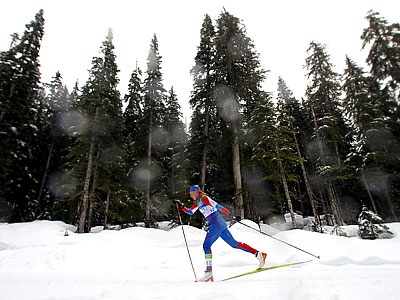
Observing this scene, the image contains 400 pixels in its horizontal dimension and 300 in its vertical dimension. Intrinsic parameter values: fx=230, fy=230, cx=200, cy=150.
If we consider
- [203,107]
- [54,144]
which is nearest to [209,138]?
[203,107]

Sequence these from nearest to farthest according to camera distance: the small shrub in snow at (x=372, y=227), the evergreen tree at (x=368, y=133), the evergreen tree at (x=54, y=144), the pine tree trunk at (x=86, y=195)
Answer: the small shrub in snow at (x=372, y=227) → the pine tree trunk at (x=86, y=195) → the evergreen tree at (x=368, y=133) → the evergreen tree at (x=54, y=144)

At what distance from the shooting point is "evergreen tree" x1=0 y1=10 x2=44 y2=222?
746 inches

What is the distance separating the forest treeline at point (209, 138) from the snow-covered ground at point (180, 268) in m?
5.52

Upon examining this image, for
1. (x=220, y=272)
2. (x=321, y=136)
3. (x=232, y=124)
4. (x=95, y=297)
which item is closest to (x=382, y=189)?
(x=321, y=136)

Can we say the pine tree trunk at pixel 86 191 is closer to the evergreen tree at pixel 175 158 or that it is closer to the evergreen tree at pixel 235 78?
the evergreen tree at pixel 175 158

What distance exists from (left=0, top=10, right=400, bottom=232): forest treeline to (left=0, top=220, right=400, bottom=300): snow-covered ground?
18.1 ft

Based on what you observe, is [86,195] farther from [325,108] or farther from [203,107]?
[325,108]

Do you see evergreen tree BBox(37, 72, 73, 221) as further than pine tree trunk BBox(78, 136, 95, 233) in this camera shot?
Yes

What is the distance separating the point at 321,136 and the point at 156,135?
15.2 m

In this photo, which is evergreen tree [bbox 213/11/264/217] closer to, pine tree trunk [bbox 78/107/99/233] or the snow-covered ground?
the snow-covered ground

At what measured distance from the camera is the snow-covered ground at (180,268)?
3.51m

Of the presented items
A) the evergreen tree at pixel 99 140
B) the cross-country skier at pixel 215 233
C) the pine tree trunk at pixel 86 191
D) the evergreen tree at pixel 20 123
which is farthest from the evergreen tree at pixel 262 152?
the evergreen tree at pixel 20 123

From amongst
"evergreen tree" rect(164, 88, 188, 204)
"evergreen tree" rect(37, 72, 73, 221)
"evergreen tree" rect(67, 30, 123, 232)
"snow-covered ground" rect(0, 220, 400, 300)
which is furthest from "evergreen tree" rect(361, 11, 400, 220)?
"evergreen tree" rect(37, 72, 73, 221)

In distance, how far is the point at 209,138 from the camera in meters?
19.2
